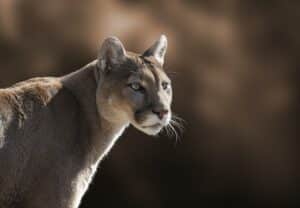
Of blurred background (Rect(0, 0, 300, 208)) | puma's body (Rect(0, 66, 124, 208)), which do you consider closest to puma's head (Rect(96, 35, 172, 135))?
puma's body (Rect(0, 66, 124, 208))

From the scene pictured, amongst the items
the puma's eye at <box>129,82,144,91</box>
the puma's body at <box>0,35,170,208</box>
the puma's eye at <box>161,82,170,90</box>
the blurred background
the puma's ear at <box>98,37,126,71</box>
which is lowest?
the blurred background

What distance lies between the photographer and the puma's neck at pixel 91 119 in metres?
5.18

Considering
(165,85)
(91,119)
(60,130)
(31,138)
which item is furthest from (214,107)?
(31,138)

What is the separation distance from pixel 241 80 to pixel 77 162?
2.63 meters

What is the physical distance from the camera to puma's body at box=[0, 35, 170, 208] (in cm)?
487

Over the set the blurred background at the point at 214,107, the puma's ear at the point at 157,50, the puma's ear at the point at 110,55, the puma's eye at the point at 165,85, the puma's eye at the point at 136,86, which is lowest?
the blurred background at the point at 214,107

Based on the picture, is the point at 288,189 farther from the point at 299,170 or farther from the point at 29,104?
the point at 29,104

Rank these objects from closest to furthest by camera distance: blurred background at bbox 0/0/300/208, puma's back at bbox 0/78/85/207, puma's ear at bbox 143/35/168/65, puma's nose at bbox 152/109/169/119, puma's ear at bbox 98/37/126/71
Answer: puma's back at bbox 0/78/85/207, puma's nose at bbox 152/109/169/119, puma's ear at bbox 98/37/126/71, puma's ear at bbox 143/35/168/65, blurred background at bbox 0/0/300/208

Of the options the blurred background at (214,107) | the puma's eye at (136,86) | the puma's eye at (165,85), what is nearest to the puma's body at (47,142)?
the puma's eye at (136,86)

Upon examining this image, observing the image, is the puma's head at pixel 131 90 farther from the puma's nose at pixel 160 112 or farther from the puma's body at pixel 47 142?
the puma's body at pixel 47 142

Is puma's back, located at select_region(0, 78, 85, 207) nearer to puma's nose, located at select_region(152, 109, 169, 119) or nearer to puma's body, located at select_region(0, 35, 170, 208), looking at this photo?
puma's body, located at select_region(0, 35, 170, 208)

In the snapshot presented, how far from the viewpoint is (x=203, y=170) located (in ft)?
24.2

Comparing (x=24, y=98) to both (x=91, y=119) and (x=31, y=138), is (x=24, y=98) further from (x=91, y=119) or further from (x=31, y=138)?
(x=91, y=119)

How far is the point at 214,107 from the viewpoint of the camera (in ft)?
24.1
